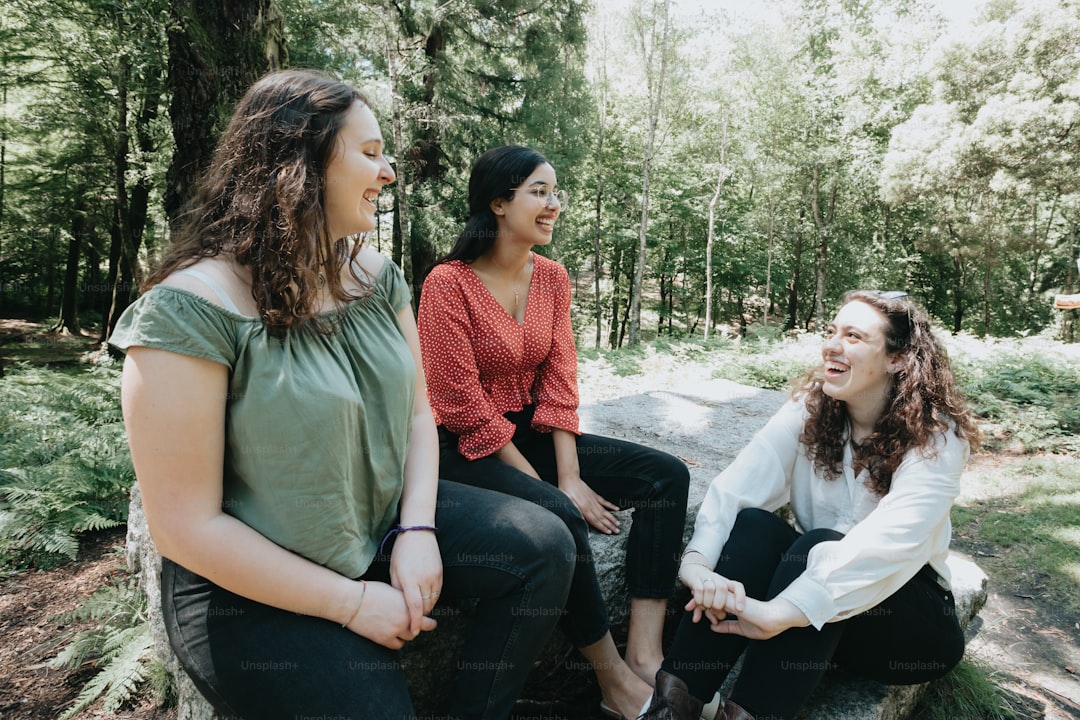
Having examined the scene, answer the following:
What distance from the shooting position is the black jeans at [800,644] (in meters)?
1.66

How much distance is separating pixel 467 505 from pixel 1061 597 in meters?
3.57

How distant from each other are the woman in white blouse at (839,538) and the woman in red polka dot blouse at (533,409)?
183mm

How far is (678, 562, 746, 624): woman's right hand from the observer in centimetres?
172

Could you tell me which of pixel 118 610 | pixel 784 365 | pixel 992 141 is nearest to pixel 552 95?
pixel 784 365

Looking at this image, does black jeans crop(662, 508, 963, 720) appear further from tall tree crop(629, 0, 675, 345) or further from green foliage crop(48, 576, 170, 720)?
tall tree crop(629, 0, 675, 345)

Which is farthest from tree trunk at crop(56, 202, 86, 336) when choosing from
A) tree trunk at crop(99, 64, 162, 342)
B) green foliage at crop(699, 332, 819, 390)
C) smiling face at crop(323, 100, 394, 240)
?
smiling face at crop(323, 100, 394, 240)

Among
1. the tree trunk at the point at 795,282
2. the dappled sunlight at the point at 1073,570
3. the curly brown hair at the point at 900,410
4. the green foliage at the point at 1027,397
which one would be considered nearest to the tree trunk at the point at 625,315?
the tree trunk at the point at 795,282

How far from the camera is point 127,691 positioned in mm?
1987

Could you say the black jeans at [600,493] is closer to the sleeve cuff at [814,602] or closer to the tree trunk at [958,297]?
the sleeve cuff at [814,602]

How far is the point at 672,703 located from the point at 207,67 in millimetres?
3482

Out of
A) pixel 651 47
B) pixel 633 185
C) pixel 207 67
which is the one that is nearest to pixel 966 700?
pixel 207 67

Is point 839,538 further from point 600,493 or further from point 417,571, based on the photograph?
point 417,571

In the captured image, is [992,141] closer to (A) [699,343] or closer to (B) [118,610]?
(A) [699,343]

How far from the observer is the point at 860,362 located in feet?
6.49
